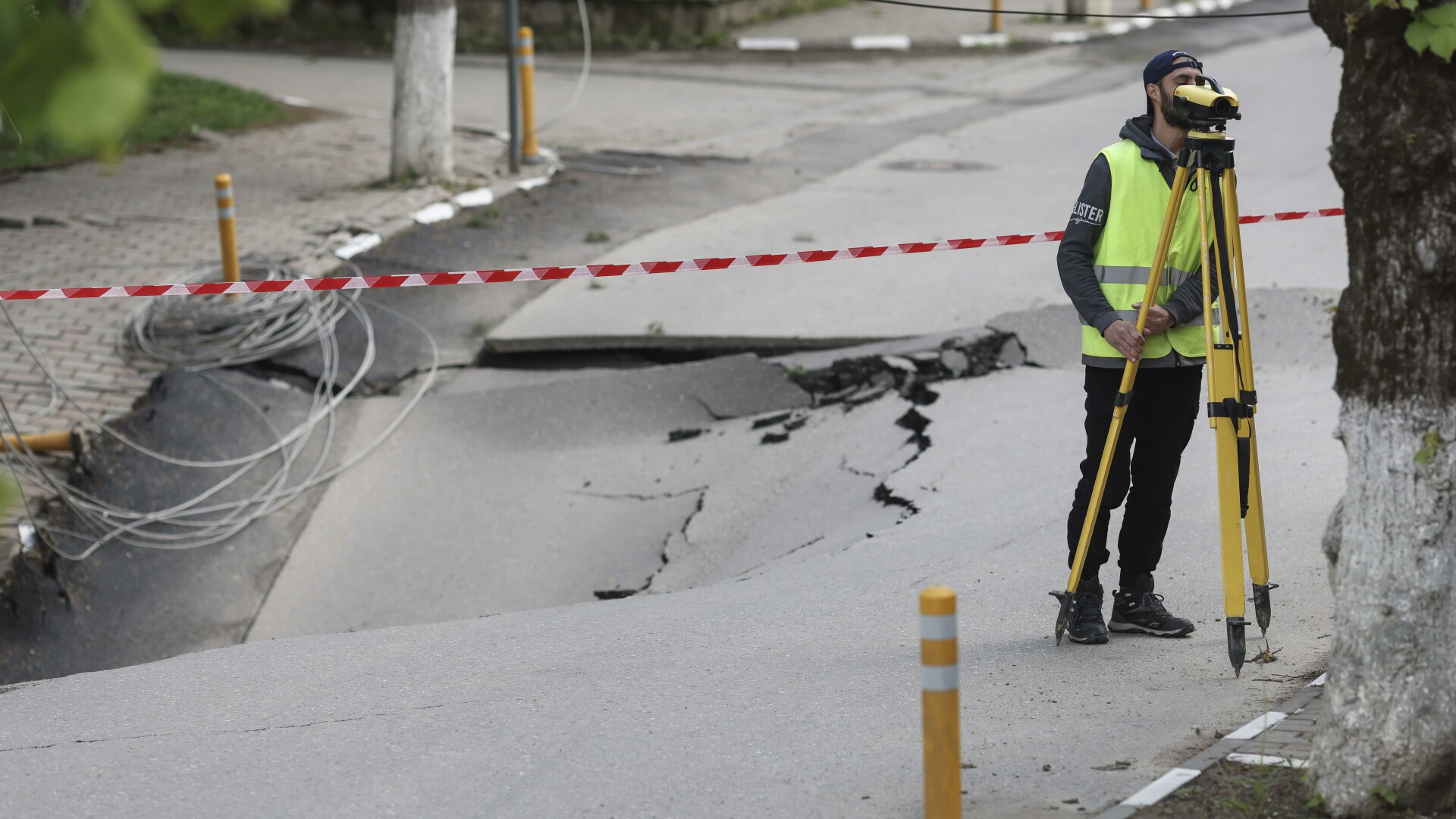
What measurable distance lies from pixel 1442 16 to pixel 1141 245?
5.51 feet

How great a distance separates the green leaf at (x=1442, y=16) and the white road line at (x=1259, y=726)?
1.95 meters

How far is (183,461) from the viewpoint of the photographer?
27.5 ft

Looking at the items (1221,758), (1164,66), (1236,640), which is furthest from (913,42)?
(1221,758)

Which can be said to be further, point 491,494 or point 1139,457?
point 491,494

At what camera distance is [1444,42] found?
10.3 feet

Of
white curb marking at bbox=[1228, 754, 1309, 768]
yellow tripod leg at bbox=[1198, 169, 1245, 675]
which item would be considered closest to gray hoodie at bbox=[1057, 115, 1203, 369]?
yellow tripod leg at bbox=[1198, 169, 1245, 675]

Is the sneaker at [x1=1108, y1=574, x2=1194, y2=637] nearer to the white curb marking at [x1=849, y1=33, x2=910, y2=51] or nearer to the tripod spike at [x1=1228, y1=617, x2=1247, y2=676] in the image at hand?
the tripod spike at [x1=1228, y1=617, x2=1247, y2=676]

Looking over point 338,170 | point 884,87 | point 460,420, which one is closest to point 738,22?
point 884,87

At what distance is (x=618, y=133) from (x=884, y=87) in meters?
4.57

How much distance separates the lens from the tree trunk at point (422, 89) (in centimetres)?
1256

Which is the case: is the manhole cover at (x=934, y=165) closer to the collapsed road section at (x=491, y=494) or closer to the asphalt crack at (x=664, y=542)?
the collapsed road section at (x=491, y=494)

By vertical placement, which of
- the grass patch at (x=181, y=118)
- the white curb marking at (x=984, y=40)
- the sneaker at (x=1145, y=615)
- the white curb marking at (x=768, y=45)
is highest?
the white curb marking at (x=984, y=40)

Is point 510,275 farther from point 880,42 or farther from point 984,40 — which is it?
point 984,40

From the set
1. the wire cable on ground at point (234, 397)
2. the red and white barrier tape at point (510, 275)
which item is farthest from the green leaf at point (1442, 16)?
the wire cable on ground at point (234, 397)
